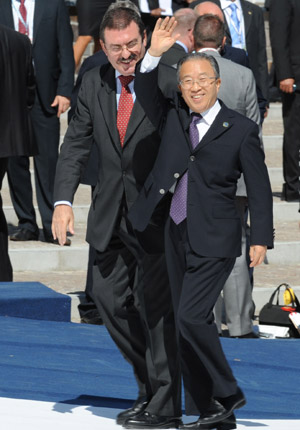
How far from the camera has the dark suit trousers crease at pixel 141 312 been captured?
5.38m

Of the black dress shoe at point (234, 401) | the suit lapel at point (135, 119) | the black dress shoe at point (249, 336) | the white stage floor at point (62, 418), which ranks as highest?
the suit lapel at point (135, 119)

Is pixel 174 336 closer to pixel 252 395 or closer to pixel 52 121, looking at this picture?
pixel 252 395

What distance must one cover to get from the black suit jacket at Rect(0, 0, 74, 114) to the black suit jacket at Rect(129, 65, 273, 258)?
15.5 feet

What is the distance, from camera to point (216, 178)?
5152 millimetres

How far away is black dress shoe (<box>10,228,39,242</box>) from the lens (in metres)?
9.94

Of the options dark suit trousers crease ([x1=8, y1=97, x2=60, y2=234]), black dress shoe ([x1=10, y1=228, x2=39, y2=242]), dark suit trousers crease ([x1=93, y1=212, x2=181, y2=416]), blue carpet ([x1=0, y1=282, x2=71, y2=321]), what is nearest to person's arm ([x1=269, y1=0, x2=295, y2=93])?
dark suit trousers crease ([x1=8, y1=97, x2=60, y2=234])

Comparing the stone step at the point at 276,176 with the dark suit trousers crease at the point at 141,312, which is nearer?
the dark suit trousers crease at the point at 141,312

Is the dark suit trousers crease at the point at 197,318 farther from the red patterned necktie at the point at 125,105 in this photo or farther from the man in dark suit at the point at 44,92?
the man in dark suit at the point at 44,92

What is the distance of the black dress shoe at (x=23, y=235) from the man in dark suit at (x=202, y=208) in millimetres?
4776

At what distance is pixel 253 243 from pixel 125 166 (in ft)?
2.22

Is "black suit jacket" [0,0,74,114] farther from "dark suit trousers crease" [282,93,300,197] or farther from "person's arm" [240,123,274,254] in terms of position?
"person's arm" [240,123,274,254]

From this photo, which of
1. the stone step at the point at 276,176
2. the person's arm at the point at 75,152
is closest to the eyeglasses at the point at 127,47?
the person's arm at the point at 75,152

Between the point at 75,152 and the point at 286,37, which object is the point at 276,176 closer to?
the point at 286,37

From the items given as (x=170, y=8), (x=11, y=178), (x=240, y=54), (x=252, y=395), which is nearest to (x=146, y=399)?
(x=252, y=395)
